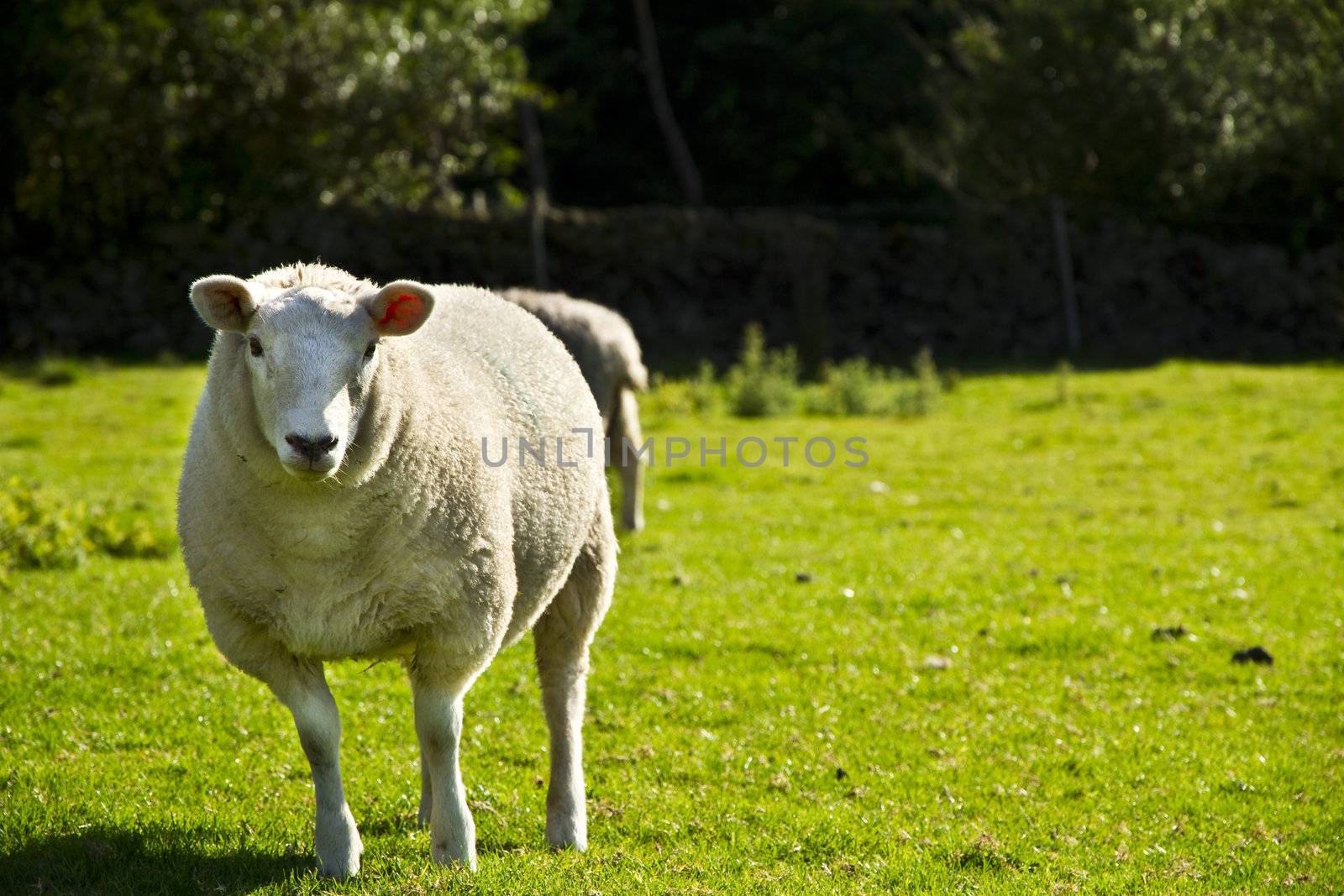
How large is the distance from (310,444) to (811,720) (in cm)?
296

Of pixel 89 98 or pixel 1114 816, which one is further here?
pixel 89 98

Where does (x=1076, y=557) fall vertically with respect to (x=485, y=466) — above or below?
below

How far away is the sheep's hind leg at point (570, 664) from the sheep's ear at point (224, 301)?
158cm

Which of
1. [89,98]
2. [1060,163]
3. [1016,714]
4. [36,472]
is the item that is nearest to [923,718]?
[1016,714]

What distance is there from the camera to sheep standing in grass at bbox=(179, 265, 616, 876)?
148 inches

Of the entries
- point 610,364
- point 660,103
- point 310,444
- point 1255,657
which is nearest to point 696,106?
point 660,103

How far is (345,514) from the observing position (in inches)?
154

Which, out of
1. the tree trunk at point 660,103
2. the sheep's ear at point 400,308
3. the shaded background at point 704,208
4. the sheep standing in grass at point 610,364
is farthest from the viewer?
the tree trunk at point 660,103

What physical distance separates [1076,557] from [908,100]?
2131 cm

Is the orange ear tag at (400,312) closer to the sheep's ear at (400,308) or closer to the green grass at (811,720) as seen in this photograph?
the sheep's ear at (400,308)

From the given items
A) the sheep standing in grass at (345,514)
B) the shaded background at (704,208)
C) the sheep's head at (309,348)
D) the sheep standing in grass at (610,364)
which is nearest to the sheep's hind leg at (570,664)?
the sheep standing in grass at (345,514)

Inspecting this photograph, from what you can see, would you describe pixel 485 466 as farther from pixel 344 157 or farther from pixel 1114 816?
pixel 344 157

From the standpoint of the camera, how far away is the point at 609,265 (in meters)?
18.6

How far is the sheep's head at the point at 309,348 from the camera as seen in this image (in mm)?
3586
